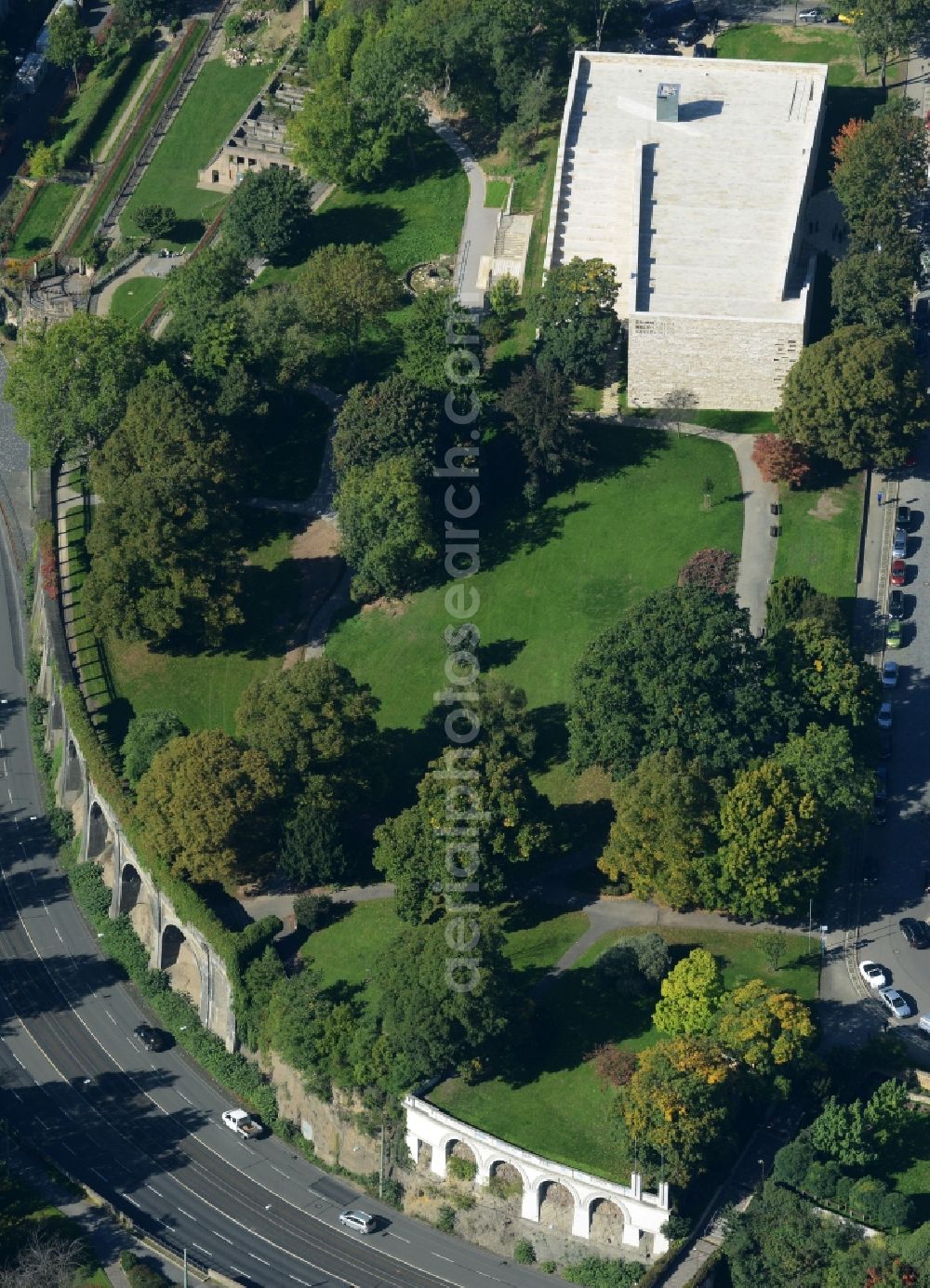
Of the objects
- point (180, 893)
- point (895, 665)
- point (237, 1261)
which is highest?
point (895, 665)

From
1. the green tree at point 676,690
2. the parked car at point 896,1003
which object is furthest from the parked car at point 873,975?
the green tree at point 676,690

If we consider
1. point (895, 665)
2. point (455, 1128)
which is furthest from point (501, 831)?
point (895, 665)

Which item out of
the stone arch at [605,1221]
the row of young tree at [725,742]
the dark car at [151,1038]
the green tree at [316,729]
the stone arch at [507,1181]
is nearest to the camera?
the stone arch at [605,1221]

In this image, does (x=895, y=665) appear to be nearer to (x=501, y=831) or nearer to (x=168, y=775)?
(x=501, y=831)

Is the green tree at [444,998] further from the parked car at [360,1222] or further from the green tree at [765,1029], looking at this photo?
the green tree at [765,1029]

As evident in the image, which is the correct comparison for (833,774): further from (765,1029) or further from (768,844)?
(765,1029)

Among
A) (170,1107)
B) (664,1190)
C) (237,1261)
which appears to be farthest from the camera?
(170,1107)

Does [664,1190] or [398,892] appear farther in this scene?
[398,892]
